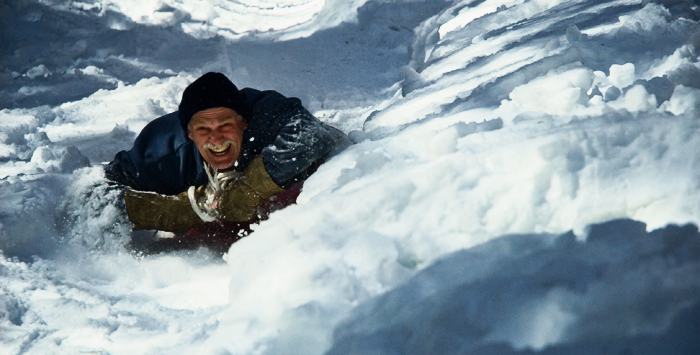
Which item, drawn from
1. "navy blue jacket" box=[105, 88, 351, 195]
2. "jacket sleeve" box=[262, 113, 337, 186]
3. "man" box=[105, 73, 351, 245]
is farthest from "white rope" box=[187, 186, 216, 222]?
"jacket sleeve" box=[262, 113, 337, 186]

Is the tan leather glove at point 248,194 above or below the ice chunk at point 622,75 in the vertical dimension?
below

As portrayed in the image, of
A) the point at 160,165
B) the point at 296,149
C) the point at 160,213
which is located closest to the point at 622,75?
the point at 296,149

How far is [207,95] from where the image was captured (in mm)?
2463

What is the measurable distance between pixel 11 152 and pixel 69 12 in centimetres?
366

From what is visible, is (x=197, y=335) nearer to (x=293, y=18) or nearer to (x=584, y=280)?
(x=584, y=280)

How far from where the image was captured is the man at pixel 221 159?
2354 millimetres

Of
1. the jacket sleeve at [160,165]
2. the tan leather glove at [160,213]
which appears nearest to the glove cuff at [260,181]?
the tan leather glove at [160,213]

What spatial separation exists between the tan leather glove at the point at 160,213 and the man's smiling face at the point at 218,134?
0.26 m

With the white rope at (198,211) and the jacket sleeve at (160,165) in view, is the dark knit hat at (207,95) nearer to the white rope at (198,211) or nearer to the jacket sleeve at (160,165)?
the jacket sleeve at (160,165)

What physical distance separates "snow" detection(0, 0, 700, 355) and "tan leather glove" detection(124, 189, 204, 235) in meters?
0.09

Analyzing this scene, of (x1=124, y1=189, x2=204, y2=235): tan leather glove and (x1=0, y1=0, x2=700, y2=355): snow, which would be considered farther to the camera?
(x1=124, y1=189, x2=204, y2=235): tan leather glove

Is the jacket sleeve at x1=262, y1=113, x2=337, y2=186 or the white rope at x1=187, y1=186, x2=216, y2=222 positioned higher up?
the jacket sleeve at x1=262, y1=113, x2=337, y2=186

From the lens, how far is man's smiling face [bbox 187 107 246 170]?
249 cm

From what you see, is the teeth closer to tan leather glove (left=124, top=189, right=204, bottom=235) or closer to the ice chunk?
tan leather glove (left=124, top=189, right=204, bottom=235)
